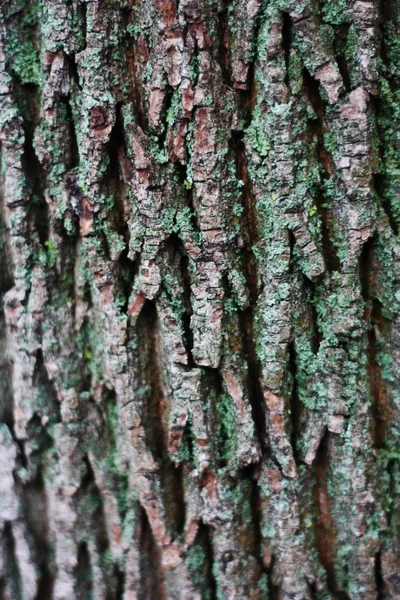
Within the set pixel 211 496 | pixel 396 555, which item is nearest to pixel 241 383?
pixel 211 496

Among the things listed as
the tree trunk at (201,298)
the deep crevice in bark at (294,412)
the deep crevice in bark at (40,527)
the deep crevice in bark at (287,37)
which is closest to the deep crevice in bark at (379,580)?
the tree trunk at (201,298)

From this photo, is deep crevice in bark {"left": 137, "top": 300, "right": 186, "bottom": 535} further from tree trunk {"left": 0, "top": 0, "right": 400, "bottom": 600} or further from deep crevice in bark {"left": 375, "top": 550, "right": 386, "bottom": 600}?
deep crevice in bark {"left": 375, "top": 550, "right": 386, "bottom": 600}

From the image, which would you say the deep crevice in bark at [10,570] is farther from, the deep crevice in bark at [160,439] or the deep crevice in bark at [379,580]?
the deep crevice in bark at [379,580]

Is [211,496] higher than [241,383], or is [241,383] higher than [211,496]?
[241,383]

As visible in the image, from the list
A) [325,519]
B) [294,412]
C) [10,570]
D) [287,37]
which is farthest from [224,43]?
[10,570]

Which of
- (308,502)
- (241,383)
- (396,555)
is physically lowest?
(396,555)

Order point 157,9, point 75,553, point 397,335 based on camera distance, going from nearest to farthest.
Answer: point 157,9 < point 397,335 < point 75,553

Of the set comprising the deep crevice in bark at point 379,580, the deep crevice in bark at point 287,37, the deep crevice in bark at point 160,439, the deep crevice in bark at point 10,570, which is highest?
the deep crevice in bark at point 287,37

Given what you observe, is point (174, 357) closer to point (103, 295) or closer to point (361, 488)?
point (103, 295)
